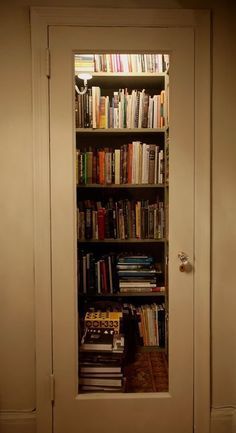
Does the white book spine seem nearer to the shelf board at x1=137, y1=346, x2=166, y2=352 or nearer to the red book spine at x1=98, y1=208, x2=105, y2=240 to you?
the red book spine at x1=98, y1=208, x2=105, y2=240

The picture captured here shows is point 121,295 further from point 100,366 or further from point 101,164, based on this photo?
point 101,164

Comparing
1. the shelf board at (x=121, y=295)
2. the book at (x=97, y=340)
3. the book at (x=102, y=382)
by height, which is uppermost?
the shelf board at (x=121, y=295)

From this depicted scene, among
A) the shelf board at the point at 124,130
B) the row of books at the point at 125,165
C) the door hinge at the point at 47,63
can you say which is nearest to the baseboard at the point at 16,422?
the row of books at the point at 125,165

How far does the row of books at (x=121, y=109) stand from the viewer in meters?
1.92

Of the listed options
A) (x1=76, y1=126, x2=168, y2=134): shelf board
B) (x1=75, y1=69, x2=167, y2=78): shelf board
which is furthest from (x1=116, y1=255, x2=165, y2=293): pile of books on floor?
(x1=75, y1=69, x2=167, y2=78): shelf board

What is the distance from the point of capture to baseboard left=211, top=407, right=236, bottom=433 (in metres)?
1.84

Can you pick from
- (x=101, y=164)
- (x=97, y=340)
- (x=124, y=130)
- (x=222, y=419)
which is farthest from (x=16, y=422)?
(x=124, y=130)

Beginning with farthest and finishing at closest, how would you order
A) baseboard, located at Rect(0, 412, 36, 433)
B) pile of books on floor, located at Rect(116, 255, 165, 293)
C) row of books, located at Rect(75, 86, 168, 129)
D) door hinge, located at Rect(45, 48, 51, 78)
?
pile of books on floor, located at Rect(116, 255, 165, 293)
row of books, located at Rect(75, 86, 168, 129)
baseboard, located at Rect(0, 412, 36, 433)
door hinge, located at Rect(45, 48, 51, 78)

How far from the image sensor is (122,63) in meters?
1.88

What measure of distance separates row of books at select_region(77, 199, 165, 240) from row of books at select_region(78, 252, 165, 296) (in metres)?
0.14

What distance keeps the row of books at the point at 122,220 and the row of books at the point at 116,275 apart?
138 mm

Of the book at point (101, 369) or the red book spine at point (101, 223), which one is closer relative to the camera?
the book at point (101, 369)

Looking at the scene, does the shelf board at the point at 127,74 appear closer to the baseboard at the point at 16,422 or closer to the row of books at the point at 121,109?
the row of books at the point at 121,109

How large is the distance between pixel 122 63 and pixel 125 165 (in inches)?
22.4
